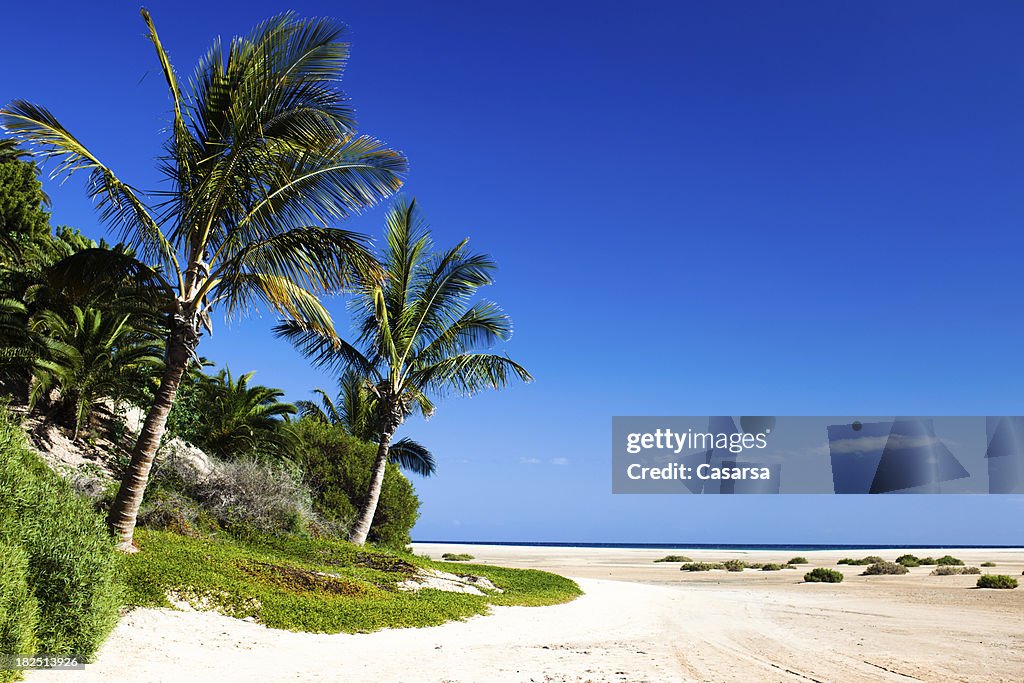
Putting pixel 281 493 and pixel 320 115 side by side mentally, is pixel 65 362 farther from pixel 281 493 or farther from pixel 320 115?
pixel 320 115

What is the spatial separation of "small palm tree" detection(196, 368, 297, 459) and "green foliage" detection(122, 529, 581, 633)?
535 cm

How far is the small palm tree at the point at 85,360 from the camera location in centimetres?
1557

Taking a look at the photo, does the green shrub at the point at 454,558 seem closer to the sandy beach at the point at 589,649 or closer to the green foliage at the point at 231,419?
the green foliage at the point at 231,419

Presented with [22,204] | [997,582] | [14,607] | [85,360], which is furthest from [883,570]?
[22,204]

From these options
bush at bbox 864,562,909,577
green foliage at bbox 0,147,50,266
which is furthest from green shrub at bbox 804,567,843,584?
green foliage at bbox 0,147,50,266

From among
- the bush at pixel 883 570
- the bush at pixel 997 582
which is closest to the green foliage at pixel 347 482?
the bush at pixel 997 582

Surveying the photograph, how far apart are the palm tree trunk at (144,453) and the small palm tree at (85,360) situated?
200 inches

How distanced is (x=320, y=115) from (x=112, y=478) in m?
9.87

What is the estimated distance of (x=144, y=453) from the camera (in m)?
11.3

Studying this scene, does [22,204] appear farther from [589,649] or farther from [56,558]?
[589,649]

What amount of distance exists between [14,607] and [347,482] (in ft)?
60.0

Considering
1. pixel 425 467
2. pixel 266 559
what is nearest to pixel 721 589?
pixel 425 467

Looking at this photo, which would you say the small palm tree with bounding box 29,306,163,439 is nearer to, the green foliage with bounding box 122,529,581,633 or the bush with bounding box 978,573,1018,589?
the green foliage with bounding box 122,529,581,633

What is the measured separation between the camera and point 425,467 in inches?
1120
